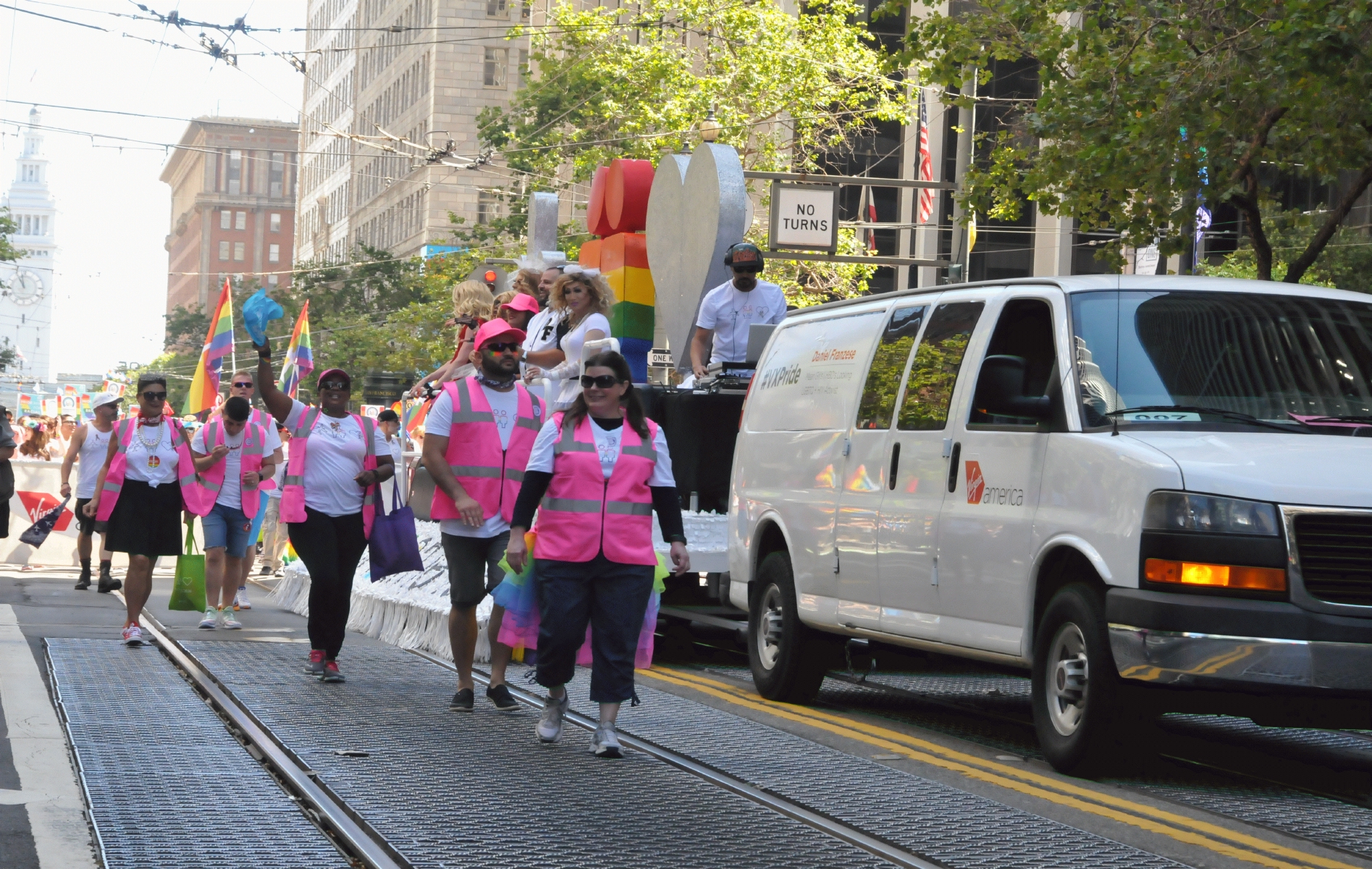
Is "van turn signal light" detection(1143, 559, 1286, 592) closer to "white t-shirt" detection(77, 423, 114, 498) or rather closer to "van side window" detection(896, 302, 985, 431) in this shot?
"van side window" detection(896, 302, 985, 431)

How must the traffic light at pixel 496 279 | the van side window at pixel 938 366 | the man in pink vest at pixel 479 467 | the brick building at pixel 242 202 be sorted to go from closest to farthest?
the van side window at pixel 938 366 → the man in pink vest at pixel 479 467 → the traffic light at pixel 496 279 → the brick building at pixel 242 202

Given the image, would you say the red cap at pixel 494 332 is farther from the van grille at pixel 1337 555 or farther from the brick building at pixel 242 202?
the brick building at pixel 242 202

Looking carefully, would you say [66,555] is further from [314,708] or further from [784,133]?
[784,133]

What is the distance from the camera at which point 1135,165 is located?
15516mm

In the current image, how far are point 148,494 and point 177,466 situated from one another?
282 mm

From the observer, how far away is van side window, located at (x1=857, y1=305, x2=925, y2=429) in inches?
365

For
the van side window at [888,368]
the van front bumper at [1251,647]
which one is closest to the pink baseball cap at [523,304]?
the van side window at [888,368]

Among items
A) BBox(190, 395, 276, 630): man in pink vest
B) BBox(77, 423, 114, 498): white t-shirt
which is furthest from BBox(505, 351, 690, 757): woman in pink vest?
BBox(77, 423, 114, 498): white t-shirt

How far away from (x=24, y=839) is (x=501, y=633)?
2.78 metres

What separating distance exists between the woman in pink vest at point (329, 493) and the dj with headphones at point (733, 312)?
2681 millimetres

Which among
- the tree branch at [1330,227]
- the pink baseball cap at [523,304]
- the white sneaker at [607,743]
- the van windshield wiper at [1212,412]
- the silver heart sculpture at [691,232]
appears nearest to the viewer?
the van windshield wiper at [1212,412]

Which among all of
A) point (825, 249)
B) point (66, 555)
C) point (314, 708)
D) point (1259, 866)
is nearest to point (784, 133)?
point (825, 249)

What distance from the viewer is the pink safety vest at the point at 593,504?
7.86 metres

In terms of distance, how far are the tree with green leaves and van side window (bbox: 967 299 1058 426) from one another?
539 cm
